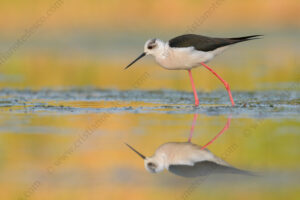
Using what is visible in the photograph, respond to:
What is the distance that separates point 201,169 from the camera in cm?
561

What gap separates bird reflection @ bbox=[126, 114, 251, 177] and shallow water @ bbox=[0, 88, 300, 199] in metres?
0.10

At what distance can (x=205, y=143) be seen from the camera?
6641mm

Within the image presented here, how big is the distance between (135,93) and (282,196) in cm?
652

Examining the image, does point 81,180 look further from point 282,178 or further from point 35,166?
point 282,178

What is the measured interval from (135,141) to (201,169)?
1.41 m

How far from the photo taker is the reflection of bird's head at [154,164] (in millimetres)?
5682

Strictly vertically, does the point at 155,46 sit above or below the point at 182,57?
above

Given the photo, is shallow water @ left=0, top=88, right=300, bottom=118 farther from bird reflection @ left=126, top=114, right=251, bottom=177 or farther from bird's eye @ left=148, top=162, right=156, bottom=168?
bird's eye @ left=148, top=162, right=156, bottom=168

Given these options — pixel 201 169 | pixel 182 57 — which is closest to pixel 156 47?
pixel 182 57

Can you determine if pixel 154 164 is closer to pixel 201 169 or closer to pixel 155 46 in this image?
pixel 201 169

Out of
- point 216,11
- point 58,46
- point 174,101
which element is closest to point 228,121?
point 174,101

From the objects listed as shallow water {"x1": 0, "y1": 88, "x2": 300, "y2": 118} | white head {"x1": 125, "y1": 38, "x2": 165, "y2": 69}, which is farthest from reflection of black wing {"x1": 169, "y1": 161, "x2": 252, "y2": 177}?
white head {"x1": 125, "y1": 38, "x2": 165, "y2": 69}

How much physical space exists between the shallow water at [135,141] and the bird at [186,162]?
0.09m

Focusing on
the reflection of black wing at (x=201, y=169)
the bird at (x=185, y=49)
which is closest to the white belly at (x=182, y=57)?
the bird at (x=185, y=49)
